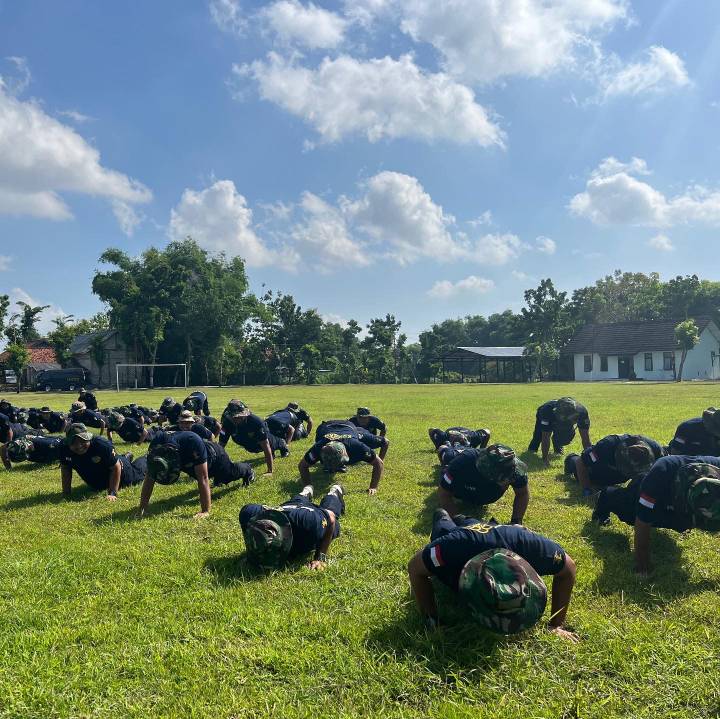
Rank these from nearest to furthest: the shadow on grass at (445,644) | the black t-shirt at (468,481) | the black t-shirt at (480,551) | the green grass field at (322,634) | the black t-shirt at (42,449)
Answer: the green grass field at (322,634) → the shadow on grass at (445,644) → the black t-shirt at (480,551) → the black t-shirt at (468,481) → the black t-shirt at (42,449)

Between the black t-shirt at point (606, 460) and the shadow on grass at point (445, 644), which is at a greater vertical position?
the black t-shirt at point (606, 460)

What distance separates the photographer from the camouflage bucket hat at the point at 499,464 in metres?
6.25

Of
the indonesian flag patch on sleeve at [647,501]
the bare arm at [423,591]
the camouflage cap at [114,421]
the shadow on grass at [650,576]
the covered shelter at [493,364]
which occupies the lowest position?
the shadow on grass at [650,576]

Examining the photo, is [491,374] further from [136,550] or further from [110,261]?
[136,550]

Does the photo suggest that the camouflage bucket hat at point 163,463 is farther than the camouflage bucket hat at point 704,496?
Yes

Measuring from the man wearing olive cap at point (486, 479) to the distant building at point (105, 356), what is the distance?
61.4 meters

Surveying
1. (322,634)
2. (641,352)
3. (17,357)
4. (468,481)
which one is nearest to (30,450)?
(468,481)

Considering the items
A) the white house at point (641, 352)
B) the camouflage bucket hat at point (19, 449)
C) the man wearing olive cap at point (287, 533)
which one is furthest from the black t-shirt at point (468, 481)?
the white house at point (641, 352)

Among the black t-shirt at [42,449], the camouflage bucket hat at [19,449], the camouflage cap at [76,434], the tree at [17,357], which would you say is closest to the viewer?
the camouflage cap at [76,434]

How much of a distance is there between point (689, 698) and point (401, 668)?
6.28 ft

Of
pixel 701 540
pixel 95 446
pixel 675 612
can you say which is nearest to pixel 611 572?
pixel 675 612

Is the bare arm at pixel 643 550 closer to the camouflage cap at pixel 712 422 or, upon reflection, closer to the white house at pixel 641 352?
the camouflage cap at pixel 712 422

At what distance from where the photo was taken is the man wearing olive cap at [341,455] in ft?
26.2

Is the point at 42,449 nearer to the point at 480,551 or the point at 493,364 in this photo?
the point at 480,551
